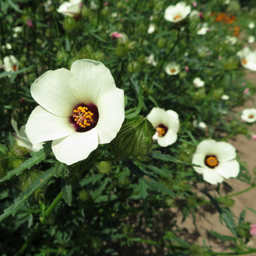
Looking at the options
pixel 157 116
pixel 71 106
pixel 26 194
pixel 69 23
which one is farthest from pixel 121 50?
pixel 26 194

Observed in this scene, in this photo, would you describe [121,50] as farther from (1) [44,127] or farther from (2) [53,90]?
(1) [44,127]

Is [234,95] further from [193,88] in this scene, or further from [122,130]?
[122,130]

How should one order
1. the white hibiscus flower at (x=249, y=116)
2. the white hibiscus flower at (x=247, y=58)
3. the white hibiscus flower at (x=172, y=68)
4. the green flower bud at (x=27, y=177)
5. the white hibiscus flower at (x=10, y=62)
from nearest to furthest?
the green flower bud at (x=27, y=177), the white hibiscus flower at (x=10, y=62), the white hibiscus flower at (x=247, y=58), the white hibiscus flower at (x=172, y=68), the white hibiscus flower at (x=249, y=116)

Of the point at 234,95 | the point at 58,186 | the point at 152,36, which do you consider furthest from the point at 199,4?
the point at 58,186

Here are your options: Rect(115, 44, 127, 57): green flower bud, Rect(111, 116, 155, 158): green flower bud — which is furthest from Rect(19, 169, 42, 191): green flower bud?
Rect(115, 44, 127, 57): green flower bud

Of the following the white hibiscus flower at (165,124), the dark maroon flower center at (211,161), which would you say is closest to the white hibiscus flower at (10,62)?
the white hibiscus flower at (165,124)

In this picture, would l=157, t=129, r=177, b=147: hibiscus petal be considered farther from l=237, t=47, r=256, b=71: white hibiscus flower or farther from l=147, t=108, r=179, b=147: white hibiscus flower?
l=237, t=47, r=256, b=71: white hibiscus flower

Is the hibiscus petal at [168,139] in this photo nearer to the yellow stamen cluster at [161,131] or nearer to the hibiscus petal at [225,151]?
the yellow stamen cluster at [161,131]
